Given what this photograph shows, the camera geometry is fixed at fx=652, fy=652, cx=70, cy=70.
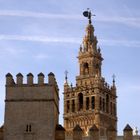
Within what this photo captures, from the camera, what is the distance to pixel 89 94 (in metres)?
102

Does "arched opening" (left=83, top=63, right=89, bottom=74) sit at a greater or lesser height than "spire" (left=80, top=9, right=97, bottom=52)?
lesser

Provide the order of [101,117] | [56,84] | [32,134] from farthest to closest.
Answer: [101,117] → [56,84] → [32,134]

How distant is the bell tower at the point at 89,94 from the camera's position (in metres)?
101

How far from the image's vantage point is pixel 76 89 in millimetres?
103750

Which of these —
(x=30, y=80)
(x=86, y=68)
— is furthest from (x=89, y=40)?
(x=30, y=80)

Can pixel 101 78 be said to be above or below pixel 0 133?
above

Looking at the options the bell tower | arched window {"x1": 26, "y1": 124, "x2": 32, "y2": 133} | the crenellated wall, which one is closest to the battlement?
the crenellated wall

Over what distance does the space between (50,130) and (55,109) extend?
2.68m

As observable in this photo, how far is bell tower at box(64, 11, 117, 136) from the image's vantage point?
332 feet

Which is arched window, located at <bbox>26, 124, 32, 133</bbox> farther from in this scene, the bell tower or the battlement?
the bell tower

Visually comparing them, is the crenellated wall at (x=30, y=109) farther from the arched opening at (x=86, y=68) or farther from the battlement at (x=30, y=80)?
the arched opening at (x=86, y=68)

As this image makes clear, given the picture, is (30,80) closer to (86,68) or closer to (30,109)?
(30,109)

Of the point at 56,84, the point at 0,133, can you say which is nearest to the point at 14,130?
the point at 0,133

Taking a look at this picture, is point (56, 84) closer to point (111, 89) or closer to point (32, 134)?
point (32, 134)
